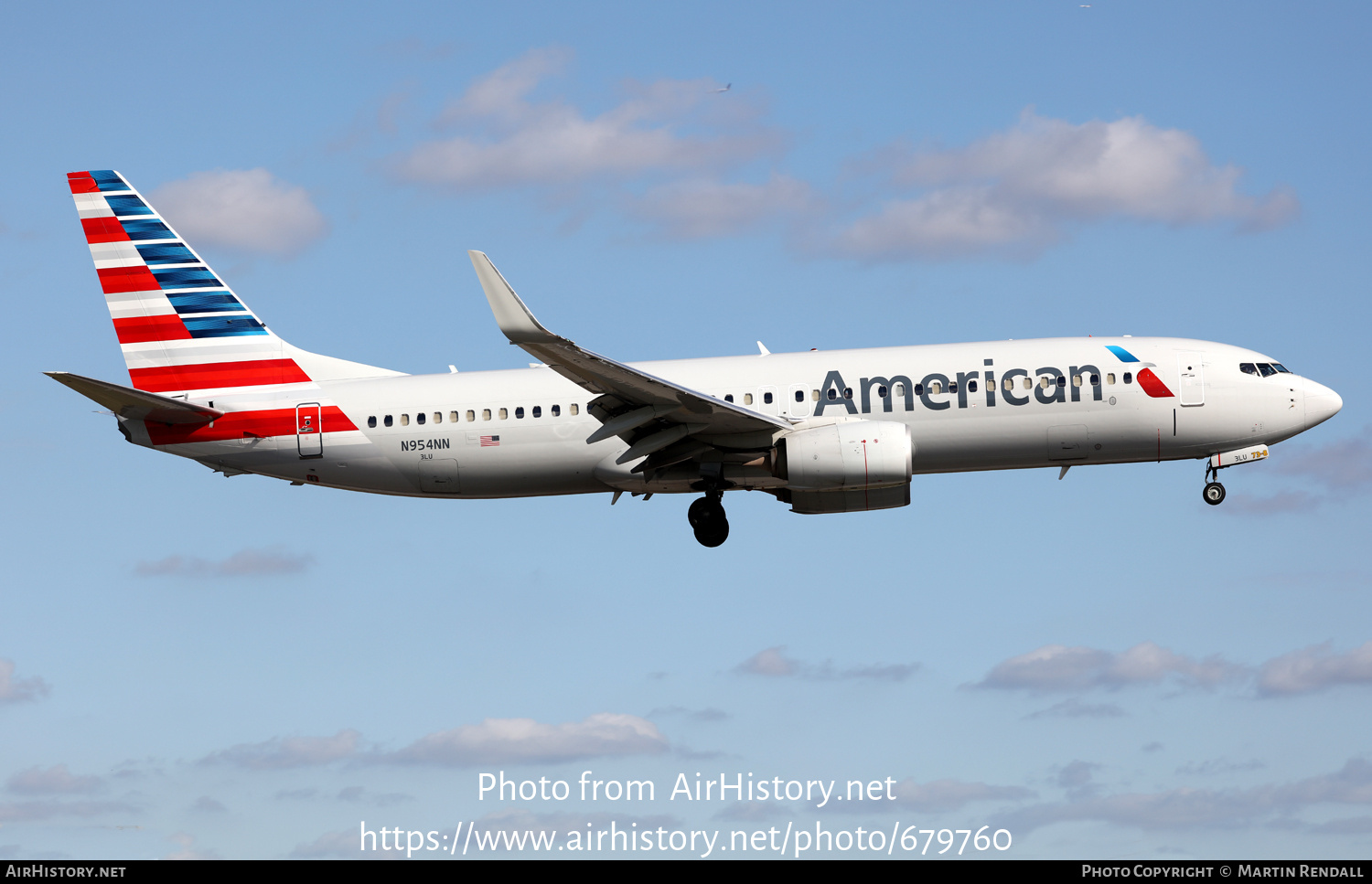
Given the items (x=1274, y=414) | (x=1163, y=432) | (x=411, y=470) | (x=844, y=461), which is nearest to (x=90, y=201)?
(x=411, y=470)

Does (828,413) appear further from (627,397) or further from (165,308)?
(165,308)

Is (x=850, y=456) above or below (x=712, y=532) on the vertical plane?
above

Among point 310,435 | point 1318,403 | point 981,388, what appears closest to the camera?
point 981,388

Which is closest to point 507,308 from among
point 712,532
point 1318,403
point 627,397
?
point 627,397

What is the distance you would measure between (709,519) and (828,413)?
12.8ft

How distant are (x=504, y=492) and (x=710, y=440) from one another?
524 centimetres

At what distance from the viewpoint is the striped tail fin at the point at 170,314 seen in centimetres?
3462

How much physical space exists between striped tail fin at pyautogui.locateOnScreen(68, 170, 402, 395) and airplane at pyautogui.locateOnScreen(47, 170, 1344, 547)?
15cm

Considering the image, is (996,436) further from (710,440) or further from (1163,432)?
(710,440)

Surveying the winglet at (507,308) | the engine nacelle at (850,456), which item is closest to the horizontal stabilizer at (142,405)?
the winglet at (507,308)

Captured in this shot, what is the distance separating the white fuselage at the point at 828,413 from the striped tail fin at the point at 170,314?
3.94 ft

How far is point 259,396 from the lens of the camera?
34000 millimetres

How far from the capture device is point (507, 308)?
25.9m

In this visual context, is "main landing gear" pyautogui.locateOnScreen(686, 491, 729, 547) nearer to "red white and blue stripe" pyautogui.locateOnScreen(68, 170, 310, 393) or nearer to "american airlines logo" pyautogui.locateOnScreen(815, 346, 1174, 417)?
"american airlines logo" pyautogui.locateOnScreen(815, 346, 1174, 417)
